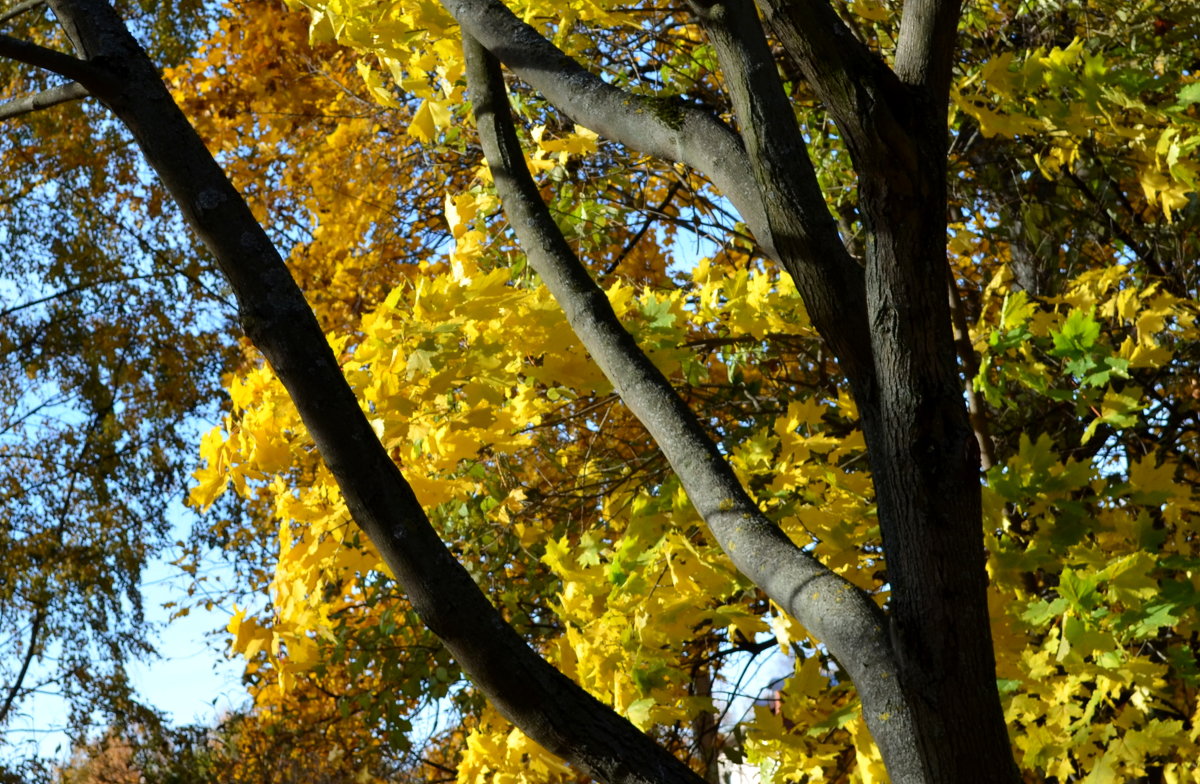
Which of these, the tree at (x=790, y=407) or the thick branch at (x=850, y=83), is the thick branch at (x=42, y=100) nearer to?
the tree at (x=790, y=407)

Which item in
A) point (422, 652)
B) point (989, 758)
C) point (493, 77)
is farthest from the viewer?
point (422, 652)

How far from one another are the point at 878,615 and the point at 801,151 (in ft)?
2.46

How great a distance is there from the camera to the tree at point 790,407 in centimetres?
171

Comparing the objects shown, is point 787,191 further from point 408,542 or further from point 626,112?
point 408,542

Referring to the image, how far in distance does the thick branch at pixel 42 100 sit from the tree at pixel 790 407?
0.10 metres

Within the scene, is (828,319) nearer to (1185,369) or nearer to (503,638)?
(503,638)

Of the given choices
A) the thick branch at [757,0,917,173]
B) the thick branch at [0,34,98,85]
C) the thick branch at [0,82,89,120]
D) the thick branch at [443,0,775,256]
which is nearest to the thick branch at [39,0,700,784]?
the thick branch at [0,34,98,85]

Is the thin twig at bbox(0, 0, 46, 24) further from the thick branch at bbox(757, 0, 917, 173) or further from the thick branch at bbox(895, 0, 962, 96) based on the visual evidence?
the thick branch at bbox(895, 0, 962, 96)

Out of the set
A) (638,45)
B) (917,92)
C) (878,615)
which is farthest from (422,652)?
(917,92)

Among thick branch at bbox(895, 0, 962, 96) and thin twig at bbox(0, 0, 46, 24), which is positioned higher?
thin twig at bbox(0, 0, 46, 24)

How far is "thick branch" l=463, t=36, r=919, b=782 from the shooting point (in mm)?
1811

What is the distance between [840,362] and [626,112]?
0.62 meters

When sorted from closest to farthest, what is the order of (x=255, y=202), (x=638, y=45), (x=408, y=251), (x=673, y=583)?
(x=673, y=583)
(x=638, y=45)
(x=408, y=251)
(x=255, y=202)

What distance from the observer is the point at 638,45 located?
354cm
